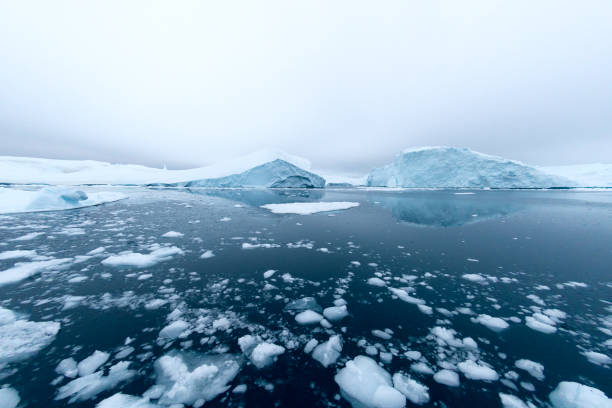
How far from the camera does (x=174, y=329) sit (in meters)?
2.19

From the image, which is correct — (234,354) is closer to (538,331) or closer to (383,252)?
(538,331)

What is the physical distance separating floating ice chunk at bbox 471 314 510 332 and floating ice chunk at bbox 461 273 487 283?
1.06m

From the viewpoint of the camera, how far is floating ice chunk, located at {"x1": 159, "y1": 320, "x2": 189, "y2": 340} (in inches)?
82.6

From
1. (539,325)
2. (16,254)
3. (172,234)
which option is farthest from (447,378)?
(16,254)

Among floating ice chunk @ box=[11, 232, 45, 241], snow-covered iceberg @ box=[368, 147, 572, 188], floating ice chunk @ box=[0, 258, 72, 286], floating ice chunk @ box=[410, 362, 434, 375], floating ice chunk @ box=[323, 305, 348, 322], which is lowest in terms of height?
floating ice chunk @ box=[11, 232, 45, 241]

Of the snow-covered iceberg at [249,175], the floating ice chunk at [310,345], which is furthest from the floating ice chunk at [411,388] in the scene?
the snow-covered iceberg at [249,175]

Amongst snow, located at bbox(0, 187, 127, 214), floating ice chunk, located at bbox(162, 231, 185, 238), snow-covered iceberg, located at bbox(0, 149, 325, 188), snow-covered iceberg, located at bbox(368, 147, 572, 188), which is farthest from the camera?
snow-covered iceberg, located at bbox(368, 147, 572, 188)

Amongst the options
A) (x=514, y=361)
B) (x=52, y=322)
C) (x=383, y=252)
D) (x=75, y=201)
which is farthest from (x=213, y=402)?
(x=75, y=201)

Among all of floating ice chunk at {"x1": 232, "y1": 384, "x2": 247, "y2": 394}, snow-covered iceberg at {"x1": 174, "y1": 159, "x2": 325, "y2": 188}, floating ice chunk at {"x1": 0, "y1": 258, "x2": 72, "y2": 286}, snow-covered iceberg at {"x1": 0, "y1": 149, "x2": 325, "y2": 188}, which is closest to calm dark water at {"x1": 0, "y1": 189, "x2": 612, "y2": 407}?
floating ice chunk at {"x1": 232, "y1": 384, "x2": 247, "y2": 394}

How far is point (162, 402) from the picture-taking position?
147cm

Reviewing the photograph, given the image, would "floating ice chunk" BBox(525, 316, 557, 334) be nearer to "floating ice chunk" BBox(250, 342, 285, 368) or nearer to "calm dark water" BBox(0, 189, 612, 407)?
"calm dark water" BBox(0, 189, 612, 407)

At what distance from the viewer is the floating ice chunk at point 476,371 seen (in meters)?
1.70

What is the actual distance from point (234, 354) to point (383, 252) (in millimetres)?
3559

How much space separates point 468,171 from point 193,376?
53.5m
